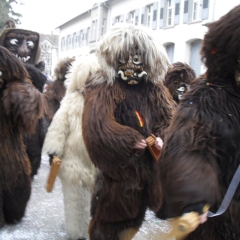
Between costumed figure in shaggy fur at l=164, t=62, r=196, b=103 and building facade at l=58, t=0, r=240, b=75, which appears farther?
building facade at l=58, t=0, r=240, b=75

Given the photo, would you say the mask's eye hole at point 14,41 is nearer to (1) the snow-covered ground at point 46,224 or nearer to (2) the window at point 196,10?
(1) the snow-covered ground at point 46,224

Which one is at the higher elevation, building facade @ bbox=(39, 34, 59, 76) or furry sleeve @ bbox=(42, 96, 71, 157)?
building facade @ bbox=(39, 34, 59, 76)

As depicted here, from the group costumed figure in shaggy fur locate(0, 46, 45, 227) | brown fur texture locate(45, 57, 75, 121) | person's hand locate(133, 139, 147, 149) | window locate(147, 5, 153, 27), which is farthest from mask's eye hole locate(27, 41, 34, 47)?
window locate(147, 5, 153, 27)

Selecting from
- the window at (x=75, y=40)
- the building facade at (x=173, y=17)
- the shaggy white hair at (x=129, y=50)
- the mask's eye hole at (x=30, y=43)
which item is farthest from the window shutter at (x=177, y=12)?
the window at (x=75, y=40)

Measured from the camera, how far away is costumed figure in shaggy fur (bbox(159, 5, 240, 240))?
2.12 metres

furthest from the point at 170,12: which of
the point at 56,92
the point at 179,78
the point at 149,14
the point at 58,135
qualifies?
the point at 58,135

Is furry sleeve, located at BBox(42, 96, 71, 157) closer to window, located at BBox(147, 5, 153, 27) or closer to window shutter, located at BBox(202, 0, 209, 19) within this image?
window shutter, located at BBox(202, 0, 209, 19)

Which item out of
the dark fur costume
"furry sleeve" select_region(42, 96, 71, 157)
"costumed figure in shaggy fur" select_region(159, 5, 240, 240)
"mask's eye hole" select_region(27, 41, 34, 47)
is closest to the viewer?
"costumed figure in shaggy fur" select_region(159, 5, 240, 240)

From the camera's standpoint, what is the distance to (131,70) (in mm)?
3318

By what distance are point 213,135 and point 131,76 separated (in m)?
1.28

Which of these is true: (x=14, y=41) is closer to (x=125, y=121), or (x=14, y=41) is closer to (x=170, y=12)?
(x=125, y=121)

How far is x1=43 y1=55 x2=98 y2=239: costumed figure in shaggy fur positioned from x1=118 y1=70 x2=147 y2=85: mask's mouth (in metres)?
0.84

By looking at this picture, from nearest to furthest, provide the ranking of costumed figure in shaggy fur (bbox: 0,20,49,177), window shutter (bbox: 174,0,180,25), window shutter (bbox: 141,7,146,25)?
1. costumed figure in shaggy fur (bbox: 0,20,49,177)
2. window shutter (bbox: 174,0,180,25)
3. window shutter (bbox: 141,7,146,25)

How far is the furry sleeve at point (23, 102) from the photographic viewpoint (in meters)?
3.69
